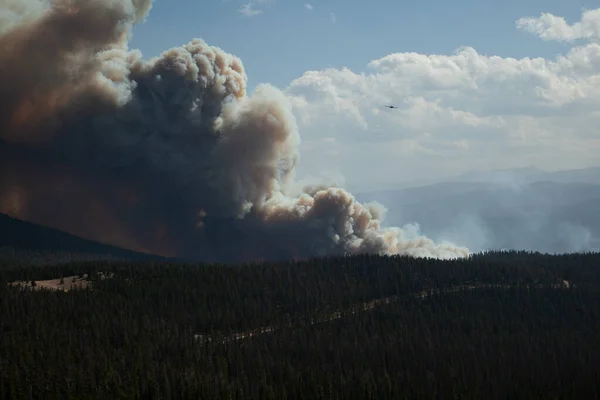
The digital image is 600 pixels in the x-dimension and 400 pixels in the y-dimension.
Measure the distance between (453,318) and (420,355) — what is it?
3549 centimetres

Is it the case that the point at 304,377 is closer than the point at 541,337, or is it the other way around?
the point at 304,377

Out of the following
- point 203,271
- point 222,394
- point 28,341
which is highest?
point 203,271

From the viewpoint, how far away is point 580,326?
164125mm

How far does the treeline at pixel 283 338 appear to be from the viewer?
362 ft

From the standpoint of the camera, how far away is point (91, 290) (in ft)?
558

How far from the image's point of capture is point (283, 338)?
143875 mm

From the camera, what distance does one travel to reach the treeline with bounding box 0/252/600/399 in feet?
362

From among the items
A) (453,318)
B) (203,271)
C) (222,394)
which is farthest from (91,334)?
(453,318)

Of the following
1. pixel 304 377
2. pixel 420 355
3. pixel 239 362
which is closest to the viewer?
pixel 304 377

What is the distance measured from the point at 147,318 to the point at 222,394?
5051 centimetres

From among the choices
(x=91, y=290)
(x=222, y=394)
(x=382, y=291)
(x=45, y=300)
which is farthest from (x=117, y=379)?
(x=382, y=291)

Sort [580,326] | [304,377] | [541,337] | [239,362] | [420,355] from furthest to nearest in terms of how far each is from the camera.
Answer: [580,326], [541,337], [420,355], [239,362], [304,377]

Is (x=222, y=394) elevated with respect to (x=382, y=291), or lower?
lower

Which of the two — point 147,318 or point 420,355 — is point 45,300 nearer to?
point 147,318
